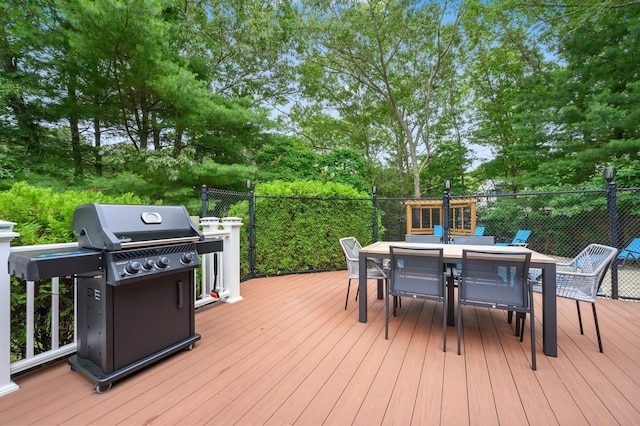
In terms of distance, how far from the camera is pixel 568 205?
6949 millimetres

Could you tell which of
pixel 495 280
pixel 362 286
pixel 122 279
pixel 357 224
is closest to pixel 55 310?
pixel 122 279

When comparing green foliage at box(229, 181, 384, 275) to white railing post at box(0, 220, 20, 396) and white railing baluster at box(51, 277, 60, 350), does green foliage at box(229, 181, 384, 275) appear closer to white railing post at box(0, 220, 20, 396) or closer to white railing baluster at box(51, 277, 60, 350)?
white railing baluster at box(51, 277, 60, 350)

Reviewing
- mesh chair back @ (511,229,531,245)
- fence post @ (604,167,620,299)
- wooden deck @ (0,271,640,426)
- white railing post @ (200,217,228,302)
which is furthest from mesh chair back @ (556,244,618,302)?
mesh chair back @ (511,229,531,245)

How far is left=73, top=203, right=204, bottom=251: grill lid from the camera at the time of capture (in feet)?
5.57

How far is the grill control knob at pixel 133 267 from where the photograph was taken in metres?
1.70

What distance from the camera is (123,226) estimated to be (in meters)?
1.79

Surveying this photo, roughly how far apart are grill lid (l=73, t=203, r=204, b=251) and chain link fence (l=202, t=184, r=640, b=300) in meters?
2.05

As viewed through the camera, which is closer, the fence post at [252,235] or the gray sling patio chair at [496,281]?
the gray sling patio chair at [496,281]

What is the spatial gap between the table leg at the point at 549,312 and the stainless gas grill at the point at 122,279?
287 cm

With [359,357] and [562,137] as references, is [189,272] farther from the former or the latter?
[562,137]

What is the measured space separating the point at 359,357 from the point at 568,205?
25.6 feet

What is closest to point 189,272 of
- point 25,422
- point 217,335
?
point 217,335

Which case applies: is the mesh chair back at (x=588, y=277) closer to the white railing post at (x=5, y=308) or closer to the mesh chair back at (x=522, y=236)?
the white railing post at (x=5, y=308)

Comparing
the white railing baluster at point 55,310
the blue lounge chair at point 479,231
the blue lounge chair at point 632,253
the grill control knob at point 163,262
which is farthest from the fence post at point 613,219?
the white railing baluster at point 55,310
